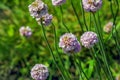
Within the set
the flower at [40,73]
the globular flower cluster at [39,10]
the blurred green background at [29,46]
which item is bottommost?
the blurred green background at [29,46]

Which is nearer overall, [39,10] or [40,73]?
[39,10]

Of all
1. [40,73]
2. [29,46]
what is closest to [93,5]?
[40,73]

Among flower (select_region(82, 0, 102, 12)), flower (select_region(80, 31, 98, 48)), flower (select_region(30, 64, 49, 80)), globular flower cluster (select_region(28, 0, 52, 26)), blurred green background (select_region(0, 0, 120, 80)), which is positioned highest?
globular flower cluster (select_region(28, 0, 52, 26))

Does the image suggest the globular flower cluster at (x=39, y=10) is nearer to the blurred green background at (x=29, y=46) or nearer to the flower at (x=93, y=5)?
the flower at (x=93, y=5)

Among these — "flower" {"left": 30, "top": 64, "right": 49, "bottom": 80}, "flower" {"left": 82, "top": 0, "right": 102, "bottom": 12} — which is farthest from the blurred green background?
"flower" {"left": 82, "top": 0, "right": 102, "bottom": 12}

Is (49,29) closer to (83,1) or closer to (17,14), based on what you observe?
(17,14)

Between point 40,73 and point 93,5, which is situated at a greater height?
point 93,5

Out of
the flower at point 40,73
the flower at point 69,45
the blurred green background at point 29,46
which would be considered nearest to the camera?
the flower at point 69,45

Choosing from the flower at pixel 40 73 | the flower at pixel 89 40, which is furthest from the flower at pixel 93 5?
the flower at pixel 40 73

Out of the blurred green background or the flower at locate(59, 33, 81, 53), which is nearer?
the flower at locate(59, 33, 81, 53)

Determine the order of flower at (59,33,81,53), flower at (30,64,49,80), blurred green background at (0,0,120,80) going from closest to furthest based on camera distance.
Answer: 1. flower at (59,33,81,53)
2. flower at (30,64,49,80)
3. blurred green background at (0,0,120,80)

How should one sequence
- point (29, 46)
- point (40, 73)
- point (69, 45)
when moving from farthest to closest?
point (29, 46) < point (40, 73) < point (69, 45)

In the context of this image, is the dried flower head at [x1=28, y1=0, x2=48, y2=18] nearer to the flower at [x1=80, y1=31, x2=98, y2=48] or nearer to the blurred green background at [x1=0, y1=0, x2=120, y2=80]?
the flower at [x1=80, y1=31, x2=98, y2=48]

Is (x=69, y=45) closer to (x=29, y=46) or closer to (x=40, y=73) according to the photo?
(x=40, y=73)
